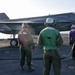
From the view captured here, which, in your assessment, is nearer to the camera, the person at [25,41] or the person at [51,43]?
the person at [51,43]

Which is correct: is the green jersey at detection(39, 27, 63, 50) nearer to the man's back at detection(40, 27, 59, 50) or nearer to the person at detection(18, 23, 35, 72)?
the man's back at detection(40, 27, 59, 50)

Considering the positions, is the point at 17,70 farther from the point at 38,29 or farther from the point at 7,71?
the point at 38,29

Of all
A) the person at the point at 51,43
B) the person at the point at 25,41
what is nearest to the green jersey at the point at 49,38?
the person at the point at 51,43

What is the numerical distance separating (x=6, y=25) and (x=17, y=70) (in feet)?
42.7

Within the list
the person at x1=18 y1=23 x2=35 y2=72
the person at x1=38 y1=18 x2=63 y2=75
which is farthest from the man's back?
the person at x1=18 y1=23 x2=35 y2=72

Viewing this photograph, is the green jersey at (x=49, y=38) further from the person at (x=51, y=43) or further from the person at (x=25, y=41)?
the person at (x=25, y=41)

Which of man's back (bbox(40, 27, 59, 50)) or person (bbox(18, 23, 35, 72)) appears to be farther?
person (bbox(18, 23, 35, 72))

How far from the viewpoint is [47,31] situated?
6.99 metres

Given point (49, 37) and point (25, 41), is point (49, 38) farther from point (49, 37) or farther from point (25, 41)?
point (25, 41)

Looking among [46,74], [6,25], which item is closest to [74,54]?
[46,74]

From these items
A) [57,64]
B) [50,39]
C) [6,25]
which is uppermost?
[6,25]

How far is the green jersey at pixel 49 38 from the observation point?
6.96m

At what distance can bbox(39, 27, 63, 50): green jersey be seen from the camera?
22.8 feet

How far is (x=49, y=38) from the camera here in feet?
23.0
